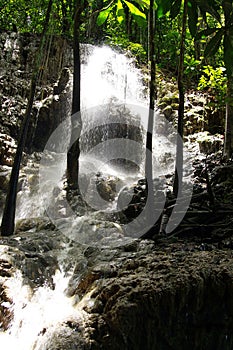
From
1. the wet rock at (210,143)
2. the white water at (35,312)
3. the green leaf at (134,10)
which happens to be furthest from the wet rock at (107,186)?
the green leaf at (134,10)

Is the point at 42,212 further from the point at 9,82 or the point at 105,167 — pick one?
the point at 9,82

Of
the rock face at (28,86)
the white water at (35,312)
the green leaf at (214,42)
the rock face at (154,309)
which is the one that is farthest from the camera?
the rock face at (28,86)

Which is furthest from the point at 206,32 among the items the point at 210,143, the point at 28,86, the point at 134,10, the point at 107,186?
the point at 28,86

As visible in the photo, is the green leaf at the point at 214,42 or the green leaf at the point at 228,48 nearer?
the green leaf at the point at 228,48

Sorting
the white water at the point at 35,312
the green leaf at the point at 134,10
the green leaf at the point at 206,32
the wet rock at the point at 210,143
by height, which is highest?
the green leaf at the point at 134,10

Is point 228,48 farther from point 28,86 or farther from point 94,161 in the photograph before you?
point 28,86

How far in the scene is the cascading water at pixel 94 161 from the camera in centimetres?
402

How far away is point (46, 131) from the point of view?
36.2 ft

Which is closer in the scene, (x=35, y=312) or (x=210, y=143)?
(x=35, y=312)

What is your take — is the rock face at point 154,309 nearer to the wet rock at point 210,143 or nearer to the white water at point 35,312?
the white water at point 35,312

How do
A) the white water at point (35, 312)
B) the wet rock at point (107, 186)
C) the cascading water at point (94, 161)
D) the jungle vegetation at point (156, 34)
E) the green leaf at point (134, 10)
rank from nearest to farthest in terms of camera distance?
the white water at point (35, 312) → the jungle vegetation at point (156, 34) → the green leaf at point (134, 10) → the cascading water at point (94, 161) → the wet rock at point (107, 186)

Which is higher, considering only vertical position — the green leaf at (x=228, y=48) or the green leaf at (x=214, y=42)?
the green leaf at (x=214, y=42)

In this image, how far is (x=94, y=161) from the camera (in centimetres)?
1012

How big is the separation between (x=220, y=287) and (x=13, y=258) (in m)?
2.68
